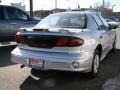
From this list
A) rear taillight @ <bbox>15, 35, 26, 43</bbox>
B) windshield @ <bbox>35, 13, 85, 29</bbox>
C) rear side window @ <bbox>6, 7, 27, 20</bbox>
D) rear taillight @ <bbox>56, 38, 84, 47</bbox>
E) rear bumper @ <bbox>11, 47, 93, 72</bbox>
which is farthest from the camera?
rear side window @ <bbox>6, 7, 27, 20</bbox>

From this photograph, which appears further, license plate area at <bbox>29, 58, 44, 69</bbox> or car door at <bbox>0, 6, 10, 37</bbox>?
car door at <bbox>0, 6, 10, 37</bbox>

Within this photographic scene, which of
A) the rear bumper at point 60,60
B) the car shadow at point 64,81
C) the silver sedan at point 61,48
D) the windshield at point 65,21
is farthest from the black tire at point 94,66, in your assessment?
the windshield at point 65,21

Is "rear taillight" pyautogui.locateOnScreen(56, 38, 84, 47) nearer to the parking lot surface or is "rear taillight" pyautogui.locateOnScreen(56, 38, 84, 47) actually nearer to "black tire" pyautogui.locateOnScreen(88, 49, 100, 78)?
"black tire" pyautogui.locateOnScreen(88, 49, 100, 78)

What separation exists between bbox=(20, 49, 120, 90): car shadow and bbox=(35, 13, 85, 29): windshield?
1166 mm

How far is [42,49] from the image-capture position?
215 inches

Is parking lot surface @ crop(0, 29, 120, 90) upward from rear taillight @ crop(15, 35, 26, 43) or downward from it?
A: downward

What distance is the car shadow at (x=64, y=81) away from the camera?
17.9 ft

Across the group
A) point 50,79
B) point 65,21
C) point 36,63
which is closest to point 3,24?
point 65,21

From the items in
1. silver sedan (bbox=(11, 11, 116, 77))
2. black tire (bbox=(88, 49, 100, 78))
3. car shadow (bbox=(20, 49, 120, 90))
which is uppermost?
silver sedan (bbox=(11, 11, 116, 77))

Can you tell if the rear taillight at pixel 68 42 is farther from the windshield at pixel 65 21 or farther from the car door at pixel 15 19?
the car door at pixel 15 19

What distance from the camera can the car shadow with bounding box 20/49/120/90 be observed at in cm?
546

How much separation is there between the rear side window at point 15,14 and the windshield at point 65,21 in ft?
13.1

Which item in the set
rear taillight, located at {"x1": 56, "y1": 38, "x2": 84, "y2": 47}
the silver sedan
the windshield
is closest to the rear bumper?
the silver sedan

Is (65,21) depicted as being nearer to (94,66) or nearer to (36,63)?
(94,66)
